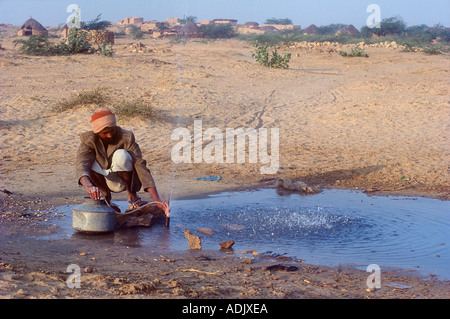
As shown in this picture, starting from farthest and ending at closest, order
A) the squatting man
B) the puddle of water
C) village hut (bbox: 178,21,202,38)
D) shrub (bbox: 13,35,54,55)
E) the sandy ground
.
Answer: village hut (bbox: 178,21,202,38), shrub (bbox: 13,35,54,55), the squatting man, the puddle of water, the sandy ground

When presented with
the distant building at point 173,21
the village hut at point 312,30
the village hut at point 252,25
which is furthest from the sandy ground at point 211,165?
the village hut at point 252,25

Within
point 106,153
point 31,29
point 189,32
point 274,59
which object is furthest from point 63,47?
point 189,32

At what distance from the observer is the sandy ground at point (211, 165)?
12.8 ft

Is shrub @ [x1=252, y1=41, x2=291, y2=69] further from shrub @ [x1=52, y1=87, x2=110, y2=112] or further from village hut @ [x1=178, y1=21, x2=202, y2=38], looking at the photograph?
village hut @ [x1=178, y1=21, x2=202, y2=38]

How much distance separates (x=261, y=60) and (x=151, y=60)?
3742mm

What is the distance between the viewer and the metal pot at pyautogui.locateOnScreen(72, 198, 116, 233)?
4.99 meters

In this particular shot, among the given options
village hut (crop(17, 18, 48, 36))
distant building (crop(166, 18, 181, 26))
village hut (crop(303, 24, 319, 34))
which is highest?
distant building (crop(166, 18, 181, 26))

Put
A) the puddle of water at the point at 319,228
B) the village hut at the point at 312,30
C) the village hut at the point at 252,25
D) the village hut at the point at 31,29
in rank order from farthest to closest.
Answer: the village hut at the point at 252,25 → the village hut at the point at 312,30 → the village hut at the point at 31,29 → the puddle of water at the point at 319,228

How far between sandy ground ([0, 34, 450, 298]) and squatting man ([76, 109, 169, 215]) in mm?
640

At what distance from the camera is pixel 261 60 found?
64.8ft

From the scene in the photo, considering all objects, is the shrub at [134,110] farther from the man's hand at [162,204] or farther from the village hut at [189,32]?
the village hut at [189,32]

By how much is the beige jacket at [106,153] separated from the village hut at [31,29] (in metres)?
29.3

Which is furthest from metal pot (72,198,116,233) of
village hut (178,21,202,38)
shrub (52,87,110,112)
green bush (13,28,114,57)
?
village hut (178,21,202,38)
